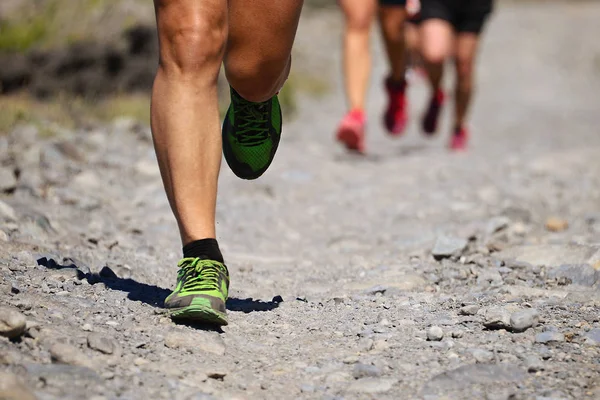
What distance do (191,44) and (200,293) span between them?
Answer: 2.25 ft

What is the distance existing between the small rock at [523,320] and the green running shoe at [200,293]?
2.62 ft

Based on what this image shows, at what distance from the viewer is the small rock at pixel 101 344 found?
2094 mm

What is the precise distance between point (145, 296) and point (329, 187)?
2.45 m

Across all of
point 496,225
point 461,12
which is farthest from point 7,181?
point 461,12

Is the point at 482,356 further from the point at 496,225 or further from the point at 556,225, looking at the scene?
the point at 556,225

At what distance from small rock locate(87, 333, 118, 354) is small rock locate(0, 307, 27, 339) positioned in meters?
0.16

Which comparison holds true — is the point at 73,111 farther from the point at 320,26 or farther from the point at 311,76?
the point at 320,26

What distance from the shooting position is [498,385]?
2.05 m

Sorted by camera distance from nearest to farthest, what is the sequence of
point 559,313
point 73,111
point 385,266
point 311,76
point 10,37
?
point 559,313
point 385,266
point 73,111
point 10,37
point 311,76

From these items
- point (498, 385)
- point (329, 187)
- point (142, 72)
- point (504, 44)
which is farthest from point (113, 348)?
point (504, 44)

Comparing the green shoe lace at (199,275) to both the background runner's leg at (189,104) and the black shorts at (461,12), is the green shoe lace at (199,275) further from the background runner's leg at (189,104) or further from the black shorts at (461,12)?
the black shorts at (461,12)

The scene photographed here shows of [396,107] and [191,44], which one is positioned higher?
[396,107]

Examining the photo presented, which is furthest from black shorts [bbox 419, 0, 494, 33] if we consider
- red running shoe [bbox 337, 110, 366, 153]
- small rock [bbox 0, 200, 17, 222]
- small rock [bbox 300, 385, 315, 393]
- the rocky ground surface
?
small rock [bbox 300, 385, 315, 393]

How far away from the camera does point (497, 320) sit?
7.88 ft
